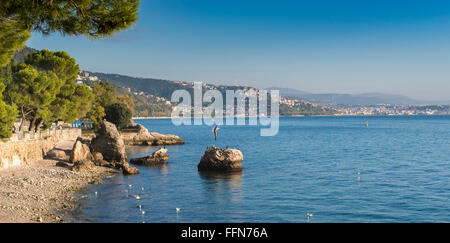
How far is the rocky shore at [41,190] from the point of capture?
56.9 feet

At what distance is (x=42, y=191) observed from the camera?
22.9m

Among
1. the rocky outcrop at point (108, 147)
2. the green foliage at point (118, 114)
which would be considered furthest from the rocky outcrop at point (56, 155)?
the green foliage at point (118, 114)

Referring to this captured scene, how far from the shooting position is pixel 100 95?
77562 mm

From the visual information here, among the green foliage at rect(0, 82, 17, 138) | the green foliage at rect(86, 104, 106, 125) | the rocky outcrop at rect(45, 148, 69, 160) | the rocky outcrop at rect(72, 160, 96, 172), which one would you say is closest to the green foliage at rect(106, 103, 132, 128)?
the green foliage at rect(86, 104, 106, 125)

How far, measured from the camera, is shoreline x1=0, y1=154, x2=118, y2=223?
681 inches

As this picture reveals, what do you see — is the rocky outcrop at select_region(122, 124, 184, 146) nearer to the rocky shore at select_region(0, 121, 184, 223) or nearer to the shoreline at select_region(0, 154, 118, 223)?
the rocky shore at select_region(0, 121, 184, 223)

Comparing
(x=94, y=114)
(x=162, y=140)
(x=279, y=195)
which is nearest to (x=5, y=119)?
(x=279, y=195)

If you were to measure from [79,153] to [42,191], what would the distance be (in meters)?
12.0

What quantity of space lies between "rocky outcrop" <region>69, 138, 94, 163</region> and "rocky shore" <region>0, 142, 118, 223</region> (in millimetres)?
1721

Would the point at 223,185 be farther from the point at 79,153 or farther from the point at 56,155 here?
the point at 56,155

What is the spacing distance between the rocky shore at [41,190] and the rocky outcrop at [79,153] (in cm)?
172

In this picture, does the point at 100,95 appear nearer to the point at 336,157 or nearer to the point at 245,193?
the point at 336,157
